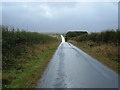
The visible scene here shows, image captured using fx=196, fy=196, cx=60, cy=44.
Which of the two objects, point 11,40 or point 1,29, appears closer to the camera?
point 1,29

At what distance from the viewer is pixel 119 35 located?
2333 centimetres

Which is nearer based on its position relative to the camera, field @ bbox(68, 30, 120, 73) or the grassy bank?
the grassy bank

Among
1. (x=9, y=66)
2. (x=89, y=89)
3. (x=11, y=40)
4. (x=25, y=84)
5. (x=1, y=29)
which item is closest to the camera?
(x=89, y=89)

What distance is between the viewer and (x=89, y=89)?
7.00 m

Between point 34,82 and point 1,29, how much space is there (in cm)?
709

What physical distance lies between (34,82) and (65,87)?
1731mm

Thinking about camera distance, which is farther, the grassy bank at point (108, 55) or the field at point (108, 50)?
the field at point (108, 50)

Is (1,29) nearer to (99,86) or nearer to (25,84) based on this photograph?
(25,84)

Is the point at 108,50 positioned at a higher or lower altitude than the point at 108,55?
higher

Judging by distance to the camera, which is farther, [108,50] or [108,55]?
[108,50]

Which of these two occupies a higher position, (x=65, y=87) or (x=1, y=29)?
(x=1, y=29)

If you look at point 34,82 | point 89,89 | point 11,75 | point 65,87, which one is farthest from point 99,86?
point 11,75

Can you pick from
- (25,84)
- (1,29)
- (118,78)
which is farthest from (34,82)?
(1,29)

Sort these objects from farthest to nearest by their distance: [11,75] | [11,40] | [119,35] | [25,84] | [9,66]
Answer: [119,35] → [11,40] → [9,66] → [11,75] → [25,84]
